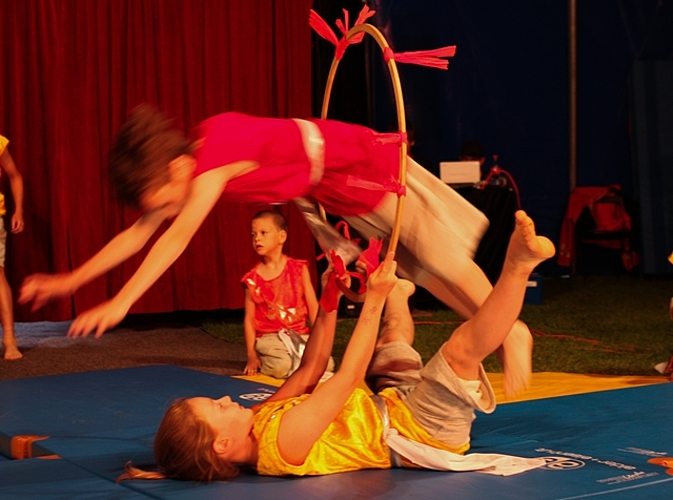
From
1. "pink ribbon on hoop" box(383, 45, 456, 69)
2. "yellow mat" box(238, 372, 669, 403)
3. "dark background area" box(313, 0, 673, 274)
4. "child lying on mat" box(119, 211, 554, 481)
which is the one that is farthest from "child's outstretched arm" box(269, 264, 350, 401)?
"dark background area" box(313, 0, 673, 274)

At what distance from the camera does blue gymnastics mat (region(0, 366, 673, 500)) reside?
2.64 m

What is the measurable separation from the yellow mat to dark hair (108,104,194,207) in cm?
205

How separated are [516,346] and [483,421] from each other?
1.65 ft

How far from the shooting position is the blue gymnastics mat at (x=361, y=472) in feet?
8.66

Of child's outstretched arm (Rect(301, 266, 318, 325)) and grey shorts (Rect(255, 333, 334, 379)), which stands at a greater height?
child's outstretched arm (Rect(301, 266, 318, 325))

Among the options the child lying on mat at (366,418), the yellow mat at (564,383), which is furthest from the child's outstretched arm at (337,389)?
the yellow mat at (564,383)

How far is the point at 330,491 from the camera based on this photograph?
264 cm

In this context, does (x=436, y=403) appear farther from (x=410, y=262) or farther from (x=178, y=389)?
(x=178, y=389)

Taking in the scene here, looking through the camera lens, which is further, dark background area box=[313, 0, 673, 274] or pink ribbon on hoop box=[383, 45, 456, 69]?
dark background area box=[313, 0, 673, 274]

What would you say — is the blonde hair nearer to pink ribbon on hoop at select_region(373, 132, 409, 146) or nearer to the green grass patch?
pink ribbon on hoop at select_region(373, 132, 409, 146)

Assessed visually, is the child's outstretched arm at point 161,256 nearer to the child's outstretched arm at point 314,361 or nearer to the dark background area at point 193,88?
the child's outstretched arm at point 314,361

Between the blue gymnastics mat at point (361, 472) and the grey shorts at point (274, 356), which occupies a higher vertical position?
the blue gymnastics mat at point (361, 472)

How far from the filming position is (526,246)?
279 cm

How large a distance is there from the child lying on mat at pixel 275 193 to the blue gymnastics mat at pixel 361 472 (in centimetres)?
37
